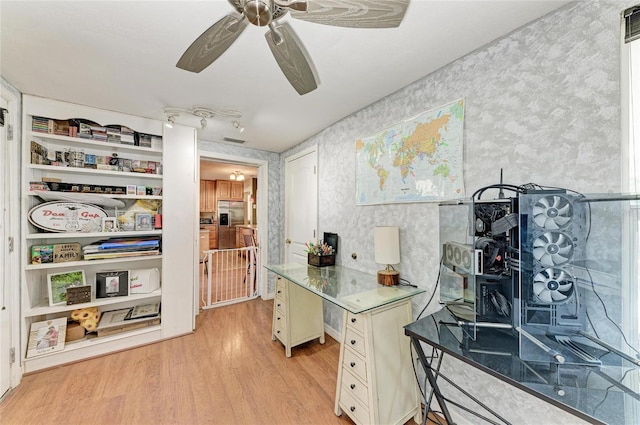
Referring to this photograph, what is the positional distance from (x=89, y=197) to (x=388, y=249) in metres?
2.77

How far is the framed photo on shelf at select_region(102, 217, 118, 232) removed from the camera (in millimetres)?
2357

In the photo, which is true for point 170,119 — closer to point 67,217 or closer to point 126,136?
point 126,136

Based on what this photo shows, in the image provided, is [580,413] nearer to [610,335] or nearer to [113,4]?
[610,335]

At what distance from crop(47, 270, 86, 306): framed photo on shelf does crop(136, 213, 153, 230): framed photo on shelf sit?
653 millimetres

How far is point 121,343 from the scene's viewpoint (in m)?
2.37

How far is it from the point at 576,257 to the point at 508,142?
0.69 meters

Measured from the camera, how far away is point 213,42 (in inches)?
44.1

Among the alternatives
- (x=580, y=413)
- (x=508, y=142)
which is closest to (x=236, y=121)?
(x=508, y=142)

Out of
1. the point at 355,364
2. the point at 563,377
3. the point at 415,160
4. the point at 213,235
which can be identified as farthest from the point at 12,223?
the point at 213,235

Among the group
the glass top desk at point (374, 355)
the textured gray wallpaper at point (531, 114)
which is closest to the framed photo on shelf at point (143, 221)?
the glass top desk at point (374, 355)

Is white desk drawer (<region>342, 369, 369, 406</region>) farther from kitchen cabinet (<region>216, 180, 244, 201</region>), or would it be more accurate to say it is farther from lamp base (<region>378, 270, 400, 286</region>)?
kitchen cabinet (<region>216, 180, 244, 201</region>)

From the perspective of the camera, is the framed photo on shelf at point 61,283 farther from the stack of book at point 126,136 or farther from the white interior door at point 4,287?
the stack of book at point 126,136

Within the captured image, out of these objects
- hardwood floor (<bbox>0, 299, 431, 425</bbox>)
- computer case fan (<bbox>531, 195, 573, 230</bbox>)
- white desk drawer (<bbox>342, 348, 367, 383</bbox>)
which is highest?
computer case fan (<bbox>531, 195, 573, 230</bbox>)

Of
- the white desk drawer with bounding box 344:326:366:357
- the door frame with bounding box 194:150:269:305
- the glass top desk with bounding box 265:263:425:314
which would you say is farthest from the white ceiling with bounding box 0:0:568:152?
the white desk drawer with bounding box 344:326:366:357
